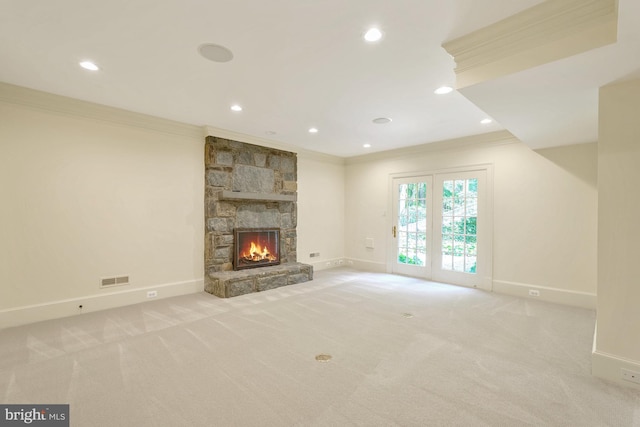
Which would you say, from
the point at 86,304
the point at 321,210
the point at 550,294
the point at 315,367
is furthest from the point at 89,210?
the point at 550,294

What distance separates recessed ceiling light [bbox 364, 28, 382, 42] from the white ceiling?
0.15 ft

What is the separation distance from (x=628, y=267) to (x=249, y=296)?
4243 millimetres

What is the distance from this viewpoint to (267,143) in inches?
216

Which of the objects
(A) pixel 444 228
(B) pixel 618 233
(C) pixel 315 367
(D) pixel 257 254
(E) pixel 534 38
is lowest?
(C) pixel 315 367

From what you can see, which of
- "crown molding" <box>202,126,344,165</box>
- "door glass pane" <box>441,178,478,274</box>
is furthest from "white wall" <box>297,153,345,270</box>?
"door glass pane" <box>441,178,478,274</box>

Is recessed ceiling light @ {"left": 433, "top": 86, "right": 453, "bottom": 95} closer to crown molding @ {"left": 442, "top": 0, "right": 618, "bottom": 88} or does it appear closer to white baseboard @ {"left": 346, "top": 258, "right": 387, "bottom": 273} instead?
crown molding @ {"left": 442, "top": 0, "right": 618, "bottom": 88}

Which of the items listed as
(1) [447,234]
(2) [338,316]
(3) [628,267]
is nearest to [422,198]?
(1) [447,234]

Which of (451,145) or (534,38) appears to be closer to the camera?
(534,38)

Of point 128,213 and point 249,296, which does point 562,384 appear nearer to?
point 249,296

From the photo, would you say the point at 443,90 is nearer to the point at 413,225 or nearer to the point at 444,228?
the point at 444,228

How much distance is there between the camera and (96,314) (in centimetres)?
365

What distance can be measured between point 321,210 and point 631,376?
522 centimetres

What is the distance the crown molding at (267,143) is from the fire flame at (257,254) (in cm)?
192

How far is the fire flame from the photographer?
5215 millimetres
